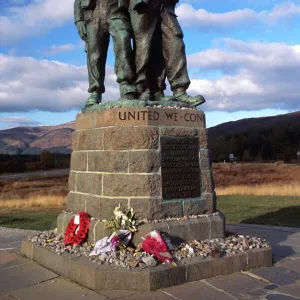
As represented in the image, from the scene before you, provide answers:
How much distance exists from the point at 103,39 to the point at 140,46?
0.68 m

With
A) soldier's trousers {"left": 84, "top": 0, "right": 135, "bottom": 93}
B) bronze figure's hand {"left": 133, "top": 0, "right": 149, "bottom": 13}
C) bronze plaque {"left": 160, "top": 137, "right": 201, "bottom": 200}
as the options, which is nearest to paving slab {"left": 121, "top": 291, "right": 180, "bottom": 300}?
bronze plaque {"left": 160, "top": 137, "right": 201, "bottom": 200}

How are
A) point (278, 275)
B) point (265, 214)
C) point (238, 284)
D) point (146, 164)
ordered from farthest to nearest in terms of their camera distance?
point (265, 214) < point (146, 164) < point (278, 275) < point (238, 284)

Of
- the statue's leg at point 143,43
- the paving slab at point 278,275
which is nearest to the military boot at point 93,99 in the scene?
the statue's leg at point 143,43

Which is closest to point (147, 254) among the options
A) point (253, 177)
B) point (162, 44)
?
point (162, 44)

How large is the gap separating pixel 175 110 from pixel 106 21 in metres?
1.68

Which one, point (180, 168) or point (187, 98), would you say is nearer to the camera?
point (180, 168)

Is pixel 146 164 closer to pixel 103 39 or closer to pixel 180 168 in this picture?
pixel 180 168

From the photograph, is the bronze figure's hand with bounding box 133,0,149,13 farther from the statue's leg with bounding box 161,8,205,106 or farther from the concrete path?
the concrete path

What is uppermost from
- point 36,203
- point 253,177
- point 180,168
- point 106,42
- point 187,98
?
point 106,42

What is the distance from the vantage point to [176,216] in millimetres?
5230

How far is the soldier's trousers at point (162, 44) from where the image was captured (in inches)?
224

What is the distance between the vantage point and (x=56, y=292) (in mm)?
4160

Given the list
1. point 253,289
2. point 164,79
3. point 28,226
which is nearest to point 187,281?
point 253,289

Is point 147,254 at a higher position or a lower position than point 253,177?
higher
